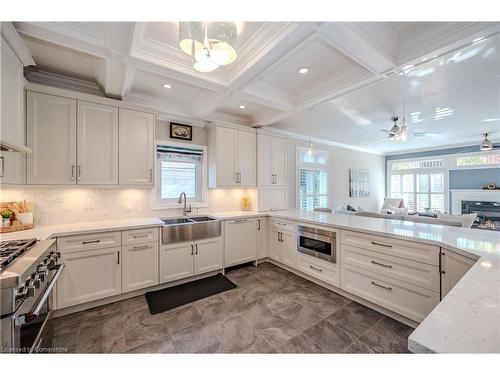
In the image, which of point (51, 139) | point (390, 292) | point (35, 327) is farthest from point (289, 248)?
point (51, 139)

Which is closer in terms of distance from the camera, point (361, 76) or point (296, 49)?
point (296, 49)

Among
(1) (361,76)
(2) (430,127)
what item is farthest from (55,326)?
(2) (430,127)

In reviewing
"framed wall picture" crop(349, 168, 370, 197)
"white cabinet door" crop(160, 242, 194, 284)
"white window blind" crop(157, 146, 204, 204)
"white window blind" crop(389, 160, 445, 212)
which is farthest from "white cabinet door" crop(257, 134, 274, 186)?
"white window blind" crop(389, 160, 445, 212)

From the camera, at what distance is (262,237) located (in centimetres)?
357

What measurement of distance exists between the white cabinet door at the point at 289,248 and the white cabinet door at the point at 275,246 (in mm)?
73

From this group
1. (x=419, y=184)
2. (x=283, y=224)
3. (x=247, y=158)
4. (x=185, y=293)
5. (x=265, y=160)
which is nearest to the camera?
(x=185, y=293)

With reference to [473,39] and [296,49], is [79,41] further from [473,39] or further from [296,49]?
[473,39]

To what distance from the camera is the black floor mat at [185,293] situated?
2350mm

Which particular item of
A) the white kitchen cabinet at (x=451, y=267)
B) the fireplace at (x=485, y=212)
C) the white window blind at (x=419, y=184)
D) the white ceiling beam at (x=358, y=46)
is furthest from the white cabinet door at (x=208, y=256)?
the white window blind at (x=419, y=184)

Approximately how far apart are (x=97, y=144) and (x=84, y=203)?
79cm

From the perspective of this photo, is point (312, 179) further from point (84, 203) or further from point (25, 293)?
point (25, 293)

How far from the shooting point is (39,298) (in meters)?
1.34

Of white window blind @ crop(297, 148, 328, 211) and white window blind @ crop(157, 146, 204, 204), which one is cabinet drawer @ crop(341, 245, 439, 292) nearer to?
white window blind @ crop(157, 146, 204, 204)
